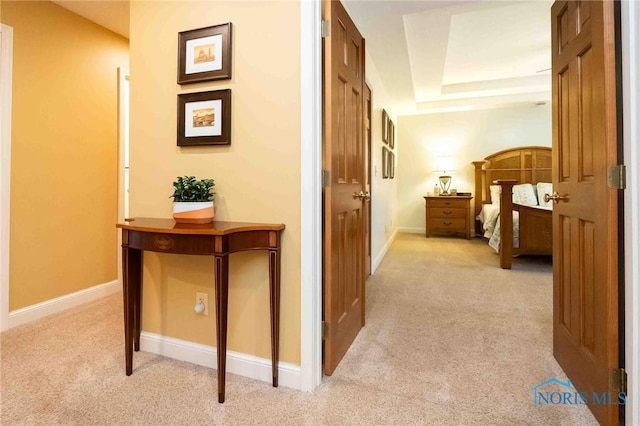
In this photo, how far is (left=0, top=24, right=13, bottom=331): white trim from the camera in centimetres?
220

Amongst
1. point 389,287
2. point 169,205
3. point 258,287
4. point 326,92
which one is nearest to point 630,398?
point 258,287

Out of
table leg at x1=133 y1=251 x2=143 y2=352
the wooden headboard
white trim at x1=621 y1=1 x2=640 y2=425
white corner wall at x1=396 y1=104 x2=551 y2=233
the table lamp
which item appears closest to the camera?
white trim at x1=621 y1=1 x2=640 y2=425

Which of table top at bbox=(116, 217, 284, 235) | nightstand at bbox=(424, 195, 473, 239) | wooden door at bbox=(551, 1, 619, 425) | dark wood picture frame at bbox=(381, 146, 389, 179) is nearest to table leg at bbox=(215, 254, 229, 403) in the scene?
table top at bbox=(116, 217, 284, 235)

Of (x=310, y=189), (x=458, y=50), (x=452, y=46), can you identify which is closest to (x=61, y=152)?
(x=310, y=189)

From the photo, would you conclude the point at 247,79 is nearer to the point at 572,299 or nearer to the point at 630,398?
the point at 572,299

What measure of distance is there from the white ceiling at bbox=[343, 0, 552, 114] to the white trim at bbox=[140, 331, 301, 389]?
2615 millimetres

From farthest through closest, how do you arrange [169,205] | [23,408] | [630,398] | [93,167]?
[93,167] → [169,205] → [23,408] → [630,398]

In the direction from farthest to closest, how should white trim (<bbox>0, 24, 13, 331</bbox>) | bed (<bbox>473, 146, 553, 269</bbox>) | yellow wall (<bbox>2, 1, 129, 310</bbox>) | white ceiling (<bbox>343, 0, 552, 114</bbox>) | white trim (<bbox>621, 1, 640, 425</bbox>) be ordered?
bed (<bbox>473, 146, 553, 269</bbox>) < white ceiling (<bbox>343, 0, 552, 114</bbox>) < yellow wall (<bbox>2, 1, 129, 310</bbox>) < white trim (<bbox>0, 24, 13, 331</bbox>) < white trim (<bbox>621, 1, 640, 425</bbox>)

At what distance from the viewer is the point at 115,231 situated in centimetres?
301

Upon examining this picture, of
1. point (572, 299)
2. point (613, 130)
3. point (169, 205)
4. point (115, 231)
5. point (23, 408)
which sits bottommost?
point (23, 408)

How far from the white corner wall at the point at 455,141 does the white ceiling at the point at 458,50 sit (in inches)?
11.9

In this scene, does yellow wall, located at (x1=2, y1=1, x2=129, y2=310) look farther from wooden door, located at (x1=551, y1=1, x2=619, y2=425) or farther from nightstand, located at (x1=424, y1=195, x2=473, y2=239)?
nightstand, located at (x1=424, y1=195, x2=473, y2=239)

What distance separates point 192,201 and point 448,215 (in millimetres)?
5223

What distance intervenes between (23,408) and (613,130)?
2.68 metres
